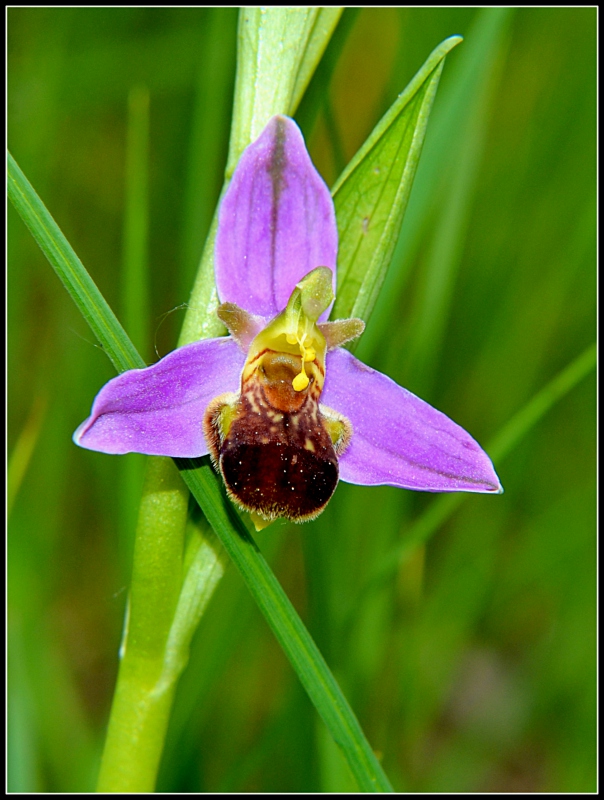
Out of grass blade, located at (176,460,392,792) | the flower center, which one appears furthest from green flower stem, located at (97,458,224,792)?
the flower center

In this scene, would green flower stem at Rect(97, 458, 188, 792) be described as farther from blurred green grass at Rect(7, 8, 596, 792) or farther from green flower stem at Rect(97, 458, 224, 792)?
blurred green grass at Rect(7, 8, 596, 792)

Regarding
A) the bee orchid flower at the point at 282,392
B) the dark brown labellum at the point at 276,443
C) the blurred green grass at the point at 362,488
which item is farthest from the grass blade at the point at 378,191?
the blurred green grass at the point at 362,488

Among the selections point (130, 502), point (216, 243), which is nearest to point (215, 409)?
point (216, 243)

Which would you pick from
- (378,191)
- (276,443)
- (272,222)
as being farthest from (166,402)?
(378,191)

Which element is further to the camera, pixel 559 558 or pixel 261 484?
pixel 559 558

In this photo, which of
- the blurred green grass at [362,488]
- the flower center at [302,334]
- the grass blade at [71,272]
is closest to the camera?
the grass blade at [71,272]

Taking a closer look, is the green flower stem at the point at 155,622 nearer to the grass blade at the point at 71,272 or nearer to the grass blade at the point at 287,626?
the grass blade at the point at 287,626

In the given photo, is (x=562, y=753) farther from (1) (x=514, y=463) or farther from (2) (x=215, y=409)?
(2) (x=215, y=409)
